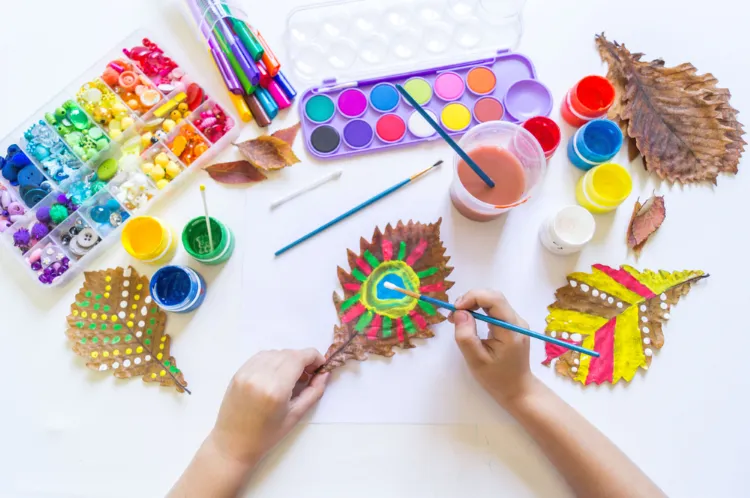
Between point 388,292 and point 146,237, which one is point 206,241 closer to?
point 146,237

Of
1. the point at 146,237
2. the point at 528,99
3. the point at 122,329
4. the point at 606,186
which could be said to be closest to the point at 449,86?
the point at 528,99

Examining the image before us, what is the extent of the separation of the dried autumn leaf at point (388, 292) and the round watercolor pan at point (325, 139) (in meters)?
0.21

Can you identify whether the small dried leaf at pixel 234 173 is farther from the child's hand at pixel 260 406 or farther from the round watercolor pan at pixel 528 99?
the round watercolor pan at pixel 528 99

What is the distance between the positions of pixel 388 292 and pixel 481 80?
510 millimetres

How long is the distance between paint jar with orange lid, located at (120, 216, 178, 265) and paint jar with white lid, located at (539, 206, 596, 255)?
0.76 meters

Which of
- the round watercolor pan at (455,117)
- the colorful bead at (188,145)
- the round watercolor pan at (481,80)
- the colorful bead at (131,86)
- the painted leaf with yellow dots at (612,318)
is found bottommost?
the painted leaf with yellow dots at (612,318)

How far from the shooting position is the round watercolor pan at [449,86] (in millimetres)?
1062

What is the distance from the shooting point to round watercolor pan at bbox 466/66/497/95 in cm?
107

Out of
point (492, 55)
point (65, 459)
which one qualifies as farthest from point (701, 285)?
point (65, 459)

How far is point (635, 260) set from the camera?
3.25ft

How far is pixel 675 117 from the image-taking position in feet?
3.46

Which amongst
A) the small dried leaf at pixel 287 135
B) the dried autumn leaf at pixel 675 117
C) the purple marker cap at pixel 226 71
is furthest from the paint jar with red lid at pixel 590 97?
the purple marker cap at pixel 226 71

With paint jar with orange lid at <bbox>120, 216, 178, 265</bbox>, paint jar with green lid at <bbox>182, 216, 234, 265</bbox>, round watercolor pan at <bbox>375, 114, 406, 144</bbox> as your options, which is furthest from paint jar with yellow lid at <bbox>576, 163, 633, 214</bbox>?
paint jar with orange lid at <bbox>120, 216, 178, 265</bbox>

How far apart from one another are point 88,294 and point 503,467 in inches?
34.8
